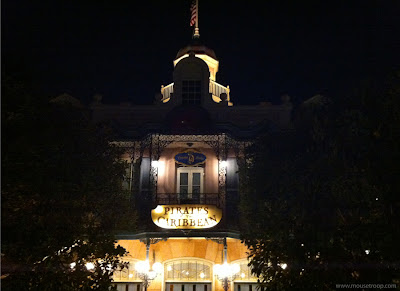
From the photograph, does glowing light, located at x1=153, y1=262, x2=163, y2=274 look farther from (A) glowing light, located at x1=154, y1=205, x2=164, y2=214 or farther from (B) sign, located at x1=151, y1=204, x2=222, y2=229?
(A) glowing light, located at x1=154, y1=205, x2=164, y2=214

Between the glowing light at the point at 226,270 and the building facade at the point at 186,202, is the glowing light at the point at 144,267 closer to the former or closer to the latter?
the building facade at the point at 186,202

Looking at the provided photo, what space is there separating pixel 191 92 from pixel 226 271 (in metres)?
9.41

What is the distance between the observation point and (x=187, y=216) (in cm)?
1560

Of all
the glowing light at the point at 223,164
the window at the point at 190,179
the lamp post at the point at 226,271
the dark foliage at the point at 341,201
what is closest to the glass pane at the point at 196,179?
the window at the point at 190,179

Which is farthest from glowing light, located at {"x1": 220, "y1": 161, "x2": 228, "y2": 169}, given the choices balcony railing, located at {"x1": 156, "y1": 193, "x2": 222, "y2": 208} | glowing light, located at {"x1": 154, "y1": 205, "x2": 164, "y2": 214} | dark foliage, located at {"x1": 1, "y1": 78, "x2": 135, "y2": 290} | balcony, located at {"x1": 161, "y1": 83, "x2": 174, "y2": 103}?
balcony, located at {"x1": 161, "y1": 83, "x2": 174, "y2": 103}

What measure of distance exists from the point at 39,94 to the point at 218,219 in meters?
8.29

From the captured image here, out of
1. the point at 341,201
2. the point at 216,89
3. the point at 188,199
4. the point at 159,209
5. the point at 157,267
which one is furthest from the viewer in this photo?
the point at 216,89

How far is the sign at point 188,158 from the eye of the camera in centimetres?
1745

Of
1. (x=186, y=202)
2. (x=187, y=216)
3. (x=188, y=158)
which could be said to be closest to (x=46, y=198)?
(x=187, y=216)

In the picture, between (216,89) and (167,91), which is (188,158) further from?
(167,91)

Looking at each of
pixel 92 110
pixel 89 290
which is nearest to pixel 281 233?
pixel 89 290

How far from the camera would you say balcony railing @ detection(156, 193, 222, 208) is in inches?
656

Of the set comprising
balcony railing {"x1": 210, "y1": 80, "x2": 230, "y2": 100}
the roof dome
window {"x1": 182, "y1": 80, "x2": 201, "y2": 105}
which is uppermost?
the roof dome

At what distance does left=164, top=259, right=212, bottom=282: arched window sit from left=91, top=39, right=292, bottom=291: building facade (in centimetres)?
4
